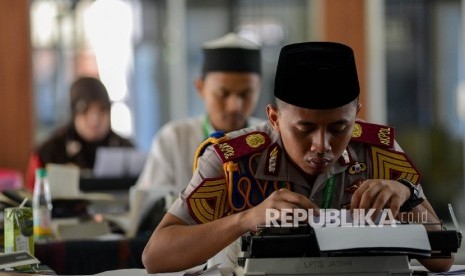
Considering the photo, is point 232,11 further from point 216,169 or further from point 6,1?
point 216,169

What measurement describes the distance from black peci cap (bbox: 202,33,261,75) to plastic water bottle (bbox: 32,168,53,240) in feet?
3.58

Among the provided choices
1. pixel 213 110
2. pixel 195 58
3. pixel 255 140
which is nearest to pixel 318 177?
pixel 255 140

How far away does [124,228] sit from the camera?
141 inches

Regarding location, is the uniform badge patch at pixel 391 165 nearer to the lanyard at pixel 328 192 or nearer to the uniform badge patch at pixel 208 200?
the lanyard at pixel 328 192

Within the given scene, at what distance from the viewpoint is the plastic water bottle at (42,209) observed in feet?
11.0

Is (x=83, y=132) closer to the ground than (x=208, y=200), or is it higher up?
closer to the ground

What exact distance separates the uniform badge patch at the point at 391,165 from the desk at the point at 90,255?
1.05m

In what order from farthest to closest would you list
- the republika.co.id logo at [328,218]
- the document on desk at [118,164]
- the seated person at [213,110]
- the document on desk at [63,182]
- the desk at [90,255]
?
the document on desk at [118,164]
the seated person at [213,110]
the document on desk at [63,182]
the desk at [90,255]
the republika.co.id logo at [328,218]

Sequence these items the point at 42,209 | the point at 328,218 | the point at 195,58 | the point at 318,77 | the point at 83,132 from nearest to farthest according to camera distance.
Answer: the point at 328,218 → the point at 318,77 → the point at 42,209 → the point at 83,132 → the point at 195,58

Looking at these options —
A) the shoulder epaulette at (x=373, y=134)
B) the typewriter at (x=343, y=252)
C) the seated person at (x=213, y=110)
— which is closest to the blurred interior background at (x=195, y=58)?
the seated person at (x=213, y=110)

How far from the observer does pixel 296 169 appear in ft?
7.40

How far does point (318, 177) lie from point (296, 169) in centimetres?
6

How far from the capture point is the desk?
9.96 feet

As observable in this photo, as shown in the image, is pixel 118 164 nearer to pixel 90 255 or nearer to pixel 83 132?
pixel 83 132
